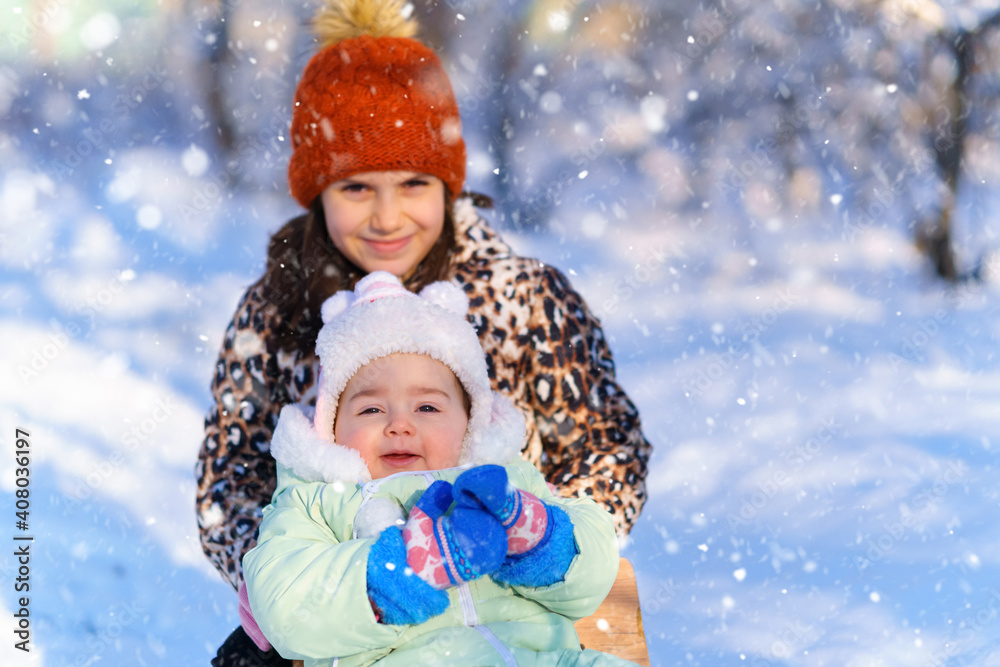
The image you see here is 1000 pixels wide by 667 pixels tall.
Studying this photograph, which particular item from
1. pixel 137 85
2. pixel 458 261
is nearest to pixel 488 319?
pixel 458 261

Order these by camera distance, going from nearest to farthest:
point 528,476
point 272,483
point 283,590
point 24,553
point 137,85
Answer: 1. point 283,590
2. point 528,476
3. point 272,483
4. point 24,553
5. point 137,85

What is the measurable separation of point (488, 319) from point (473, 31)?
105 inches

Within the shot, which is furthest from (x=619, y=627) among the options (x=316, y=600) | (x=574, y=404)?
(x=316, y=600)

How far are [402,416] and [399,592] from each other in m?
0.48

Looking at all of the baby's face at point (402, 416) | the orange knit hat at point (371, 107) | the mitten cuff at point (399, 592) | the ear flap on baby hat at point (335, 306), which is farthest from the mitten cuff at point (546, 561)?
the orange knit hat at point (371, 107)

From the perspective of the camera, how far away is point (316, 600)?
168cm

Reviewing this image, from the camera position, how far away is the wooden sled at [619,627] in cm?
225

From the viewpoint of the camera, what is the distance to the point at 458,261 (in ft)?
9.22

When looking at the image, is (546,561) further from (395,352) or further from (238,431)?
(238,431)

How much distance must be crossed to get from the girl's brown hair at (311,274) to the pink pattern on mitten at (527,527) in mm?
1104

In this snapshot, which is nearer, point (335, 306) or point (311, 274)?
point (335, 306)

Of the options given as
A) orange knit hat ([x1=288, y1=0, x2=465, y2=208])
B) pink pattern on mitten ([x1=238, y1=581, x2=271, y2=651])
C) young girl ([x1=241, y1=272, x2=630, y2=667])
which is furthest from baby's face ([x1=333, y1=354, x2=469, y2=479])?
orange knit hat ([x1=288, y1=0, x2=465, y2=208])

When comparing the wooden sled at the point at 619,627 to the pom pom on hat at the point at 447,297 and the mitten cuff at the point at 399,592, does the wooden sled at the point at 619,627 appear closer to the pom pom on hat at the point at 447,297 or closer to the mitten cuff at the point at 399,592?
the mitten cuff at the point at 399,592

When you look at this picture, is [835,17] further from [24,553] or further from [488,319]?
[24,553]
